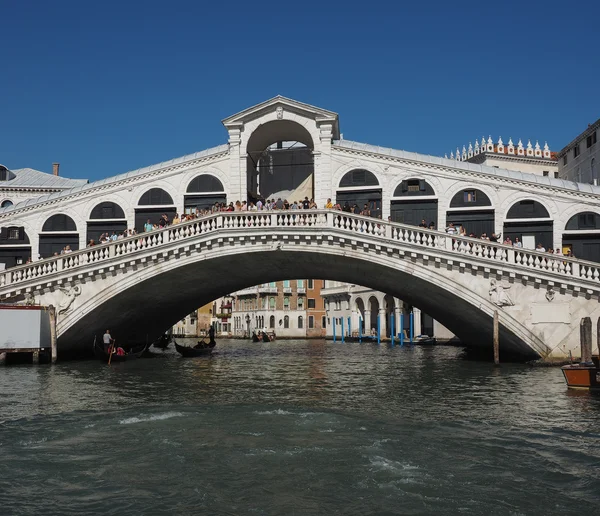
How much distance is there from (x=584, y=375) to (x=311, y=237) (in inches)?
359

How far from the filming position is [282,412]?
12.8 metres

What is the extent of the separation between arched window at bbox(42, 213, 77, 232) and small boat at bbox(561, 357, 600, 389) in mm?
19352

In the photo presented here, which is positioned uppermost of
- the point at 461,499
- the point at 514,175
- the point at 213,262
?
the point at 514,175

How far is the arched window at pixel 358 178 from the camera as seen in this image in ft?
83.8

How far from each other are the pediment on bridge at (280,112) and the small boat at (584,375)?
13186 mm

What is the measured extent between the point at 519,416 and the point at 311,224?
10413 millimetres

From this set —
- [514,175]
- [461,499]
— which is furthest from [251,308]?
[461,499]

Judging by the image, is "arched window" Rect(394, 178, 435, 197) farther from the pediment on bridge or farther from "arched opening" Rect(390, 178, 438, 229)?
the pediment on bridge

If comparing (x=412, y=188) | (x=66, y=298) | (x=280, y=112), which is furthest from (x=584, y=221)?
(x=66, y=298)

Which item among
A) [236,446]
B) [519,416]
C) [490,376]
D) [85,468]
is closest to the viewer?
[85,468]

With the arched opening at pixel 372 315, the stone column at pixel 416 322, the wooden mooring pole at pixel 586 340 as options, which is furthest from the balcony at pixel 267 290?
the wooden mooring pole at pixel 586 340

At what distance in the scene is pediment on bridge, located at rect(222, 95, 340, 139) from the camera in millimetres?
25192

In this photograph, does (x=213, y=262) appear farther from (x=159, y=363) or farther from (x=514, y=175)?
(x=514, y=175)

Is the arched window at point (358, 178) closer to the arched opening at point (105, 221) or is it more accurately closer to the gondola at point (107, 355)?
the arched opening at point (105, 221)
